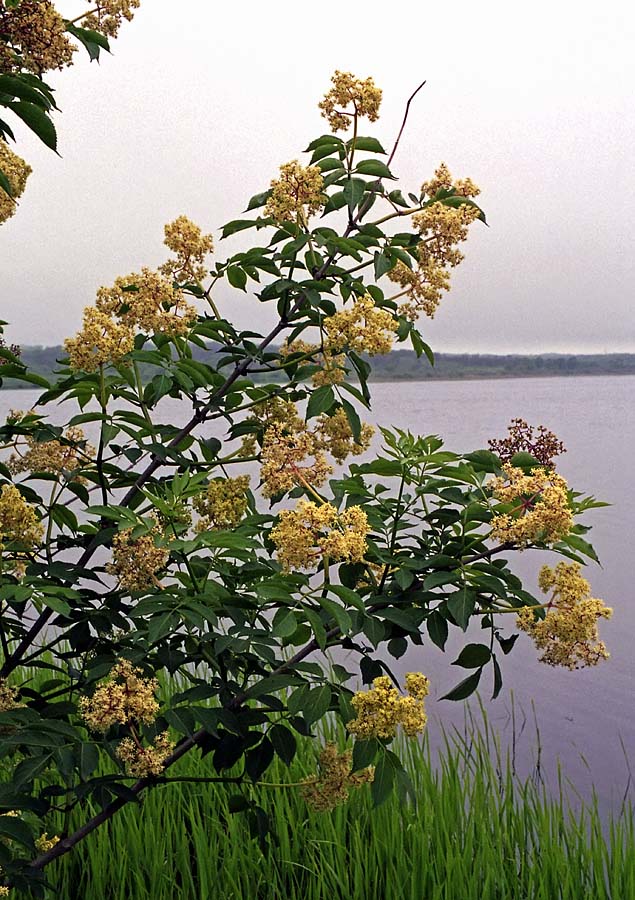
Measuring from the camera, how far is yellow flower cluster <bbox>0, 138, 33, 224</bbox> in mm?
2447

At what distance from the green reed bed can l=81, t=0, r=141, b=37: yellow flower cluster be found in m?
2.70

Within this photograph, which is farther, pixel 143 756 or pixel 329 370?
pixel 329 370

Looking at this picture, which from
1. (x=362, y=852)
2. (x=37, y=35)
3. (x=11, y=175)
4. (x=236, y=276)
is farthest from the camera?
(x=362, y=852)

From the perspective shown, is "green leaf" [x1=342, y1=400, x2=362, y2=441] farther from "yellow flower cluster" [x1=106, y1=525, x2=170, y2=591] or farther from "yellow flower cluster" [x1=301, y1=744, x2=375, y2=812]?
"yellow flower cluster" [x1=301, y1=744, x2=375, y2=812]

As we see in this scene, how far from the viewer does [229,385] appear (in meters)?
2.57

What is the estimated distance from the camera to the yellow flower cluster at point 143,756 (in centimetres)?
213

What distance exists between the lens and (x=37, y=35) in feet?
6.98

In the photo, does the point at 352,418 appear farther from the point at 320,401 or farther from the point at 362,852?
the point at 362,852

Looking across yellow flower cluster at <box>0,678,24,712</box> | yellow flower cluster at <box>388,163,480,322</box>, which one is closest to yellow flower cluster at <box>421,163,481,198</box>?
yellow flower cluster at <box>388,163,480,322</box>

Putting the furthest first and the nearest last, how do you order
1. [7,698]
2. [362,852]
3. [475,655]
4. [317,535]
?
[362,852] < [7,698] < [475,655] < [317,535]

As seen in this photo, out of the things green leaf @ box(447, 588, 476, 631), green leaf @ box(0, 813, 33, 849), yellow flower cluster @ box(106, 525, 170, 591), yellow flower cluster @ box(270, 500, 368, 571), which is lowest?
green leaf @ box(0, 813, 33, 849)

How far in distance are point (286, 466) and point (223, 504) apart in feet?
0.87

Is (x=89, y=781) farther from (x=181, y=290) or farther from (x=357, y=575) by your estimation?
(x=181, y=290)

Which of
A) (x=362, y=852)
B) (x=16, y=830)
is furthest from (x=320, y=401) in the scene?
(x=362, y=852)
